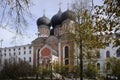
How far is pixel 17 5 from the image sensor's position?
753cm

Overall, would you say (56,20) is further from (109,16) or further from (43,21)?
(109,16)

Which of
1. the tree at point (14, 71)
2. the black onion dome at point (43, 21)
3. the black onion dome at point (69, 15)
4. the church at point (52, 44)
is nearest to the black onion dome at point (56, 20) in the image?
the church at point (52, 44)

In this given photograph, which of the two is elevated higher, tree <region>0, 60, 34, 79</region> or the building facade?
the building facade

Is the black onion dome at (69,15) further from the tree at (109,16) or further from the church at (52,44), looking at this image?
the tree at (109,16)

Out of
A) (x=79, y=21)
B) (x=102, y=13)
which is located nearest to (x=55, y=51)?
(x=79, y=21)

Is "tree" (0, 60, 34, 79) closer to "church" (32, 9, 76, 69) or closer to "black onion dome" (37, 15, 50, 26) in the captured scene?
"church" (32, 9, 76, 69)

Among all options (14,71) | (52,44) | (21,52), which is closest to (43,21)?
(52,44)

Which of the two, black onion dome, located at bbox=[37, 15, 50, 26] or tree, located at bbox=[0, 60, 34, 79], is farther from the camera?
black onion dome, located at bbox=[37, 15, 50, 26]

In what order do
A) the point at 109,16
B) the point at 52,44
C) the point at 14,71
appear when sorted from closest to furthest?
1. the point at 109,16
2. the point at 14,71
3. the point at 52,44

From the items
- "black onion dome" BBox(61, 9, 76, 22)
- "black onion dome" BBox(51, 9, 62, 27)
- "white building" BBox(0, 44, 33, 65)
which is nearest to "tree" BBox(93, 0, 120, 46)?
"black onion dome" BBox(61, 9, 76, 22)

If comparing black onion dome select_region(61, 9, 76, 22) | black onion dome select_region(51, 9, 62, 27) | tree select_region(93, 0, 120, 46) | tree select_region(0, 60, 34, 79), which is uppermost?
black onion dome select_region(51, 9, 62, 27)

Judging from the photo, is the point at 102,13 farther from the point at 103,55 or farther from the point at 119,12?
the point at 103,55

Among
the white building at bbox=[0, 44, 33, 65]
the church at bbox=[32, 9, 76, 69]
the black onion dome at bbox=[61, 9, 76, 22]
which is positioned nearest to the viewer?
the black onion dome at bbox=[61, 9, 76, 22]

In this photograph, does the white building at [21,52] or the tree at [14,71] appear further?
the white building at [21,52]
